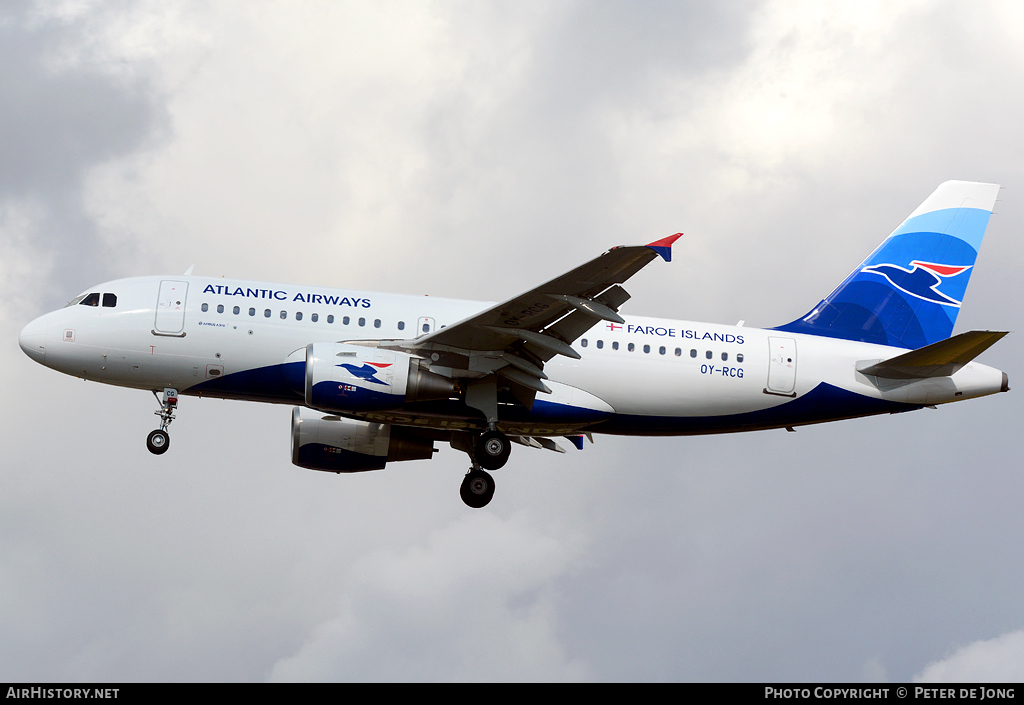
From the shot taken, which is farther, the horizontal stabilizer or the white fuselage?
the white fuselage

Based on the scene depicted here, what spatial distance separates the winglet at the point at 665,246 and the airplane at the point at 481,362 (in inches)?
133

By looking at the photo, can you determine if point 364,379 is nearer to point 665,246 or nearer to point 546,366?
point 546,366

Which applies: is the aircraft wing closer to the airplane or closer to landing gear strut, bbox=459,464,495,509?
the airplane

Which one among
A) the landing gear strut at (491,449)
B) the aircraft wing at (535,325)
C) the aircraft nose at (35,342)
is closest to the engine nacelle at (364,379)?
the aircraft wing at (535,325)

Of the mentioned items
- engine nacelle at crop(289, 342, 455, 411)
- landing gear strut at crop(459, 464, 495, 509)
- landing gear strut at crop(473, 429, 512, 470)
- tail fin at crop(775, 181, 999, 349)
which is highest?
tail fin at crop(775, 181, 999, 349)

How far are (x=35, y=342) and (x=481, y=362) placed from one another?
37.5ft

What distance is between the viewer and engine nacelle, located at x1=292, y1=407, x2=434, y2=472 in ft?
113

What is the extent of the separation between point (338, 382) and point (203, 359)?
3821mm

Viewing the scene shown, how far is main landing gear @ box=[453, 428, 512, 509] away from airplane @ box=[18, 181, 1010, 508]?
0.04 meters

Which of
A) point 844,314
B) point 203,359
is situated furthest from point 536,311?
point 844,314

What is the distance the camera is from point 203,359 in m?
30.1

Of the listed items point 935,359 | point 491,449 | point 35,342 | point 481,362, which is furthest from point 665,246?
point 35,342

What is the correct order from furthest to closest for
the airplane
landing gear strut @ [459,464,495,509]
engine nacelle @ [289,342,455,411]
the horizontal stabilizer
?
landing gear strut @ [459,464,495,509] → the horizontal stabilizer → the airplane → engine nacelle @ [289,342,455,411]

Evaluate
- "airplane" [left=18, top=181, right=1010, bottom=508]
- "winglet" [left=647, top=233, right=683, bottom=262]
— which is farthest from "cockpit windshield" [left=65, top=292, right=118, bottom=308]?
"winglet" [left=647, top=233, right=683, bottom=262]
